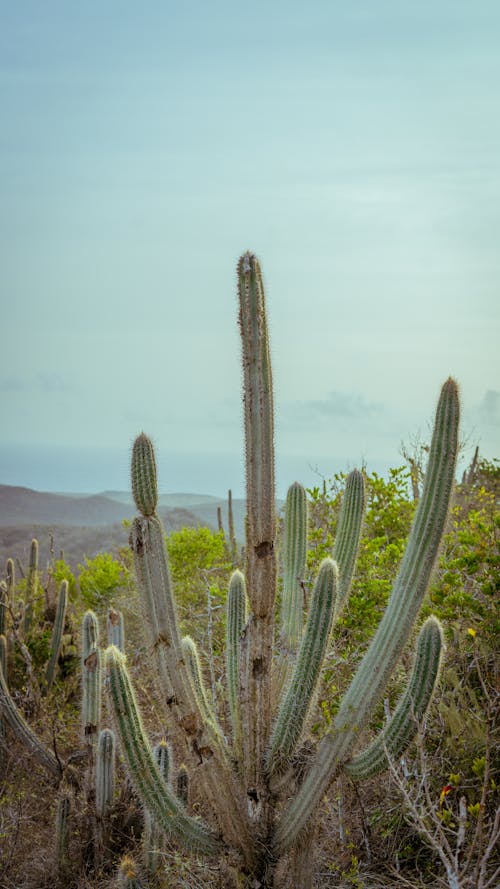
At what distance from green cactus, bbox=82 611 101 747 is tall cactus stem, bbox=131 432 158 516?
9.35 ft

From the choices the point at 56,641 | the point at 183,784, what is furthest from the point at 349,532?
the point at 56,641

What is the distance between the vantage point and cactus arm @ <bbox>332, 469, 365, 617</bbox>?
17.8 ft

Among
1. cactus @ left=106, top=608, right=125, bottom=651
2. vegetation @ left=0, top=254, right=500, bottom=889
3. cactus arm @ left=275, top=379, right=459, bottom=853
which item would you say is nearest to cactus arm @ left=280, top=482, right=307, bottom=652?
vegetation @ left=0, top=254, right=500, bottom=889

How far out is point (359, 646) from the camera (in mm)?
7082

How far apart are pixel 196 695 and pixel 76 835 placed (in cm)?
323

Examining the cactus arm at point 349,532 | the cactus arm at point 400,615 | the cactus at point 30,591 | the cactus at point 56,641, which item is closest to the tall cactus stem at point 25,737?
the cactus at point 56,641

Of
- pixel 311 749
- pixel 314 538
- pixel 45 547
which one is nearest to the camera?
pixel 311 749

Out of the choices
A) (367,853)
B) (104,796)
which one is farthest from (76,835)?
(367,853)

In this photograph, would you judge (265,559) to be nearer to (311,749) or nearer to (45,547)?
(311,749)

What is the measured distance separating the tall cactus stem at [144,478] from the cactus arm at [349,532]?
5.17ft

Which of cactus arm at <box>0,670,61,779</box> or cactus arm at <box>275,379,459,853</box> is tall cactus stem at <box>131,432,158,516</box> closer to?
cactus arm at <box>275,379,459,853</box>

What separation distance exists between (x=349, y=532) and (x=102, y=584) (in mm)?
10274

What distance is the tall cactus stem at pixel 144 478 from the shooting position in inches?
171

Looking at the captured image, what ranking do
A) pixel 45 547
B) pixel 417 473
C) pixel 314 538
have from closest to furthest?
pixel 314 538 < pixel 417 473 < pixel 45 547
